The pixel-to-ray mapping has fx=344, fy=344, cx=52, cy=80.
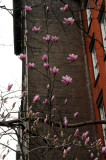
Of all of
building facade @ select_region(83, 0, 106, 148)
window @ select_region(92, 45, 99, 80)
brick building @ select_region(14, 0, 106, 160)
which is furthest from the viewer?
window @ select_region(92, 45, 99, 80)

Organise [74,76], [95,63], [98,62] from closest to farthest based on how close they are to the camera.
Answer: [98,62] < [95,63] < [74,76]

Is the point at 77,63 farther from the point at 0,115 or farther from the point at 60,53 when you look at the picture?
the point at 0,115

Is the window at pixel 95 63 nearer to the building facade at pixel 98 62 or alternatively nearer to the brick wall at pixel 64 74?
the building facade at pixel 98 62

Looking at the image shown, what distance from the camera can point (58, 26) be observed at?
1852 cm

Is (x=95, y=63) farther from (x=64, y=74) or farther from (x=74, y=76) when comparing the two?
(x=64, y=74)

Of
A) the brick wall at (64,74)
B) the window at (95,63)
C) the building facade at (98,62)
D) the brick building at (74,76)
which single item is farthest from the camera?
the window at (95,63)

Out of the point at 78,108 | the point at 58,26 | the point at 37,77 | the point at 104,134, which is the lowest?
the point at 104,134

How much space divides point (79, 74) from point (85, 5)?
4.03m

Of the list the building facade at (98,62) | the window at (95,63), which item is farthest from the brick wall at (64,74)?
the window at (95,63)

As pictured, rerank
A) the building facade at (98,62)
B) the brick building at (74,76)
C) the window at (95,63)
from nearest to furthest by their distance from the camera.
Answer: the building facade at (98,62) < the brick building at (74,76) < the window at (95,63)

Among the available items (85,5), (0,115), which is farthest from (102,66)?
(0,115)

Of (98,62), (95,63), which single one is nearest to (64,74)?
(95,63)

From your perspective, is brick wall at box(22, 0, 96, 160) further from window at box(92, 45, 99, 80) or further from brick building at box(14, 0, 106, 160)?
window at box(92, 45, 99, 80)

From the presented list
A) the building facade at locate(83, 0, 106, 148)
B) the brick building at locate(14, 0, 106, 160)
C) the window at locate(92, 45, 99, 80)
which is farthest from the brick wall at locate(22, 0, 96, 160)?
the window at locate(92, 45, 99, 80)
